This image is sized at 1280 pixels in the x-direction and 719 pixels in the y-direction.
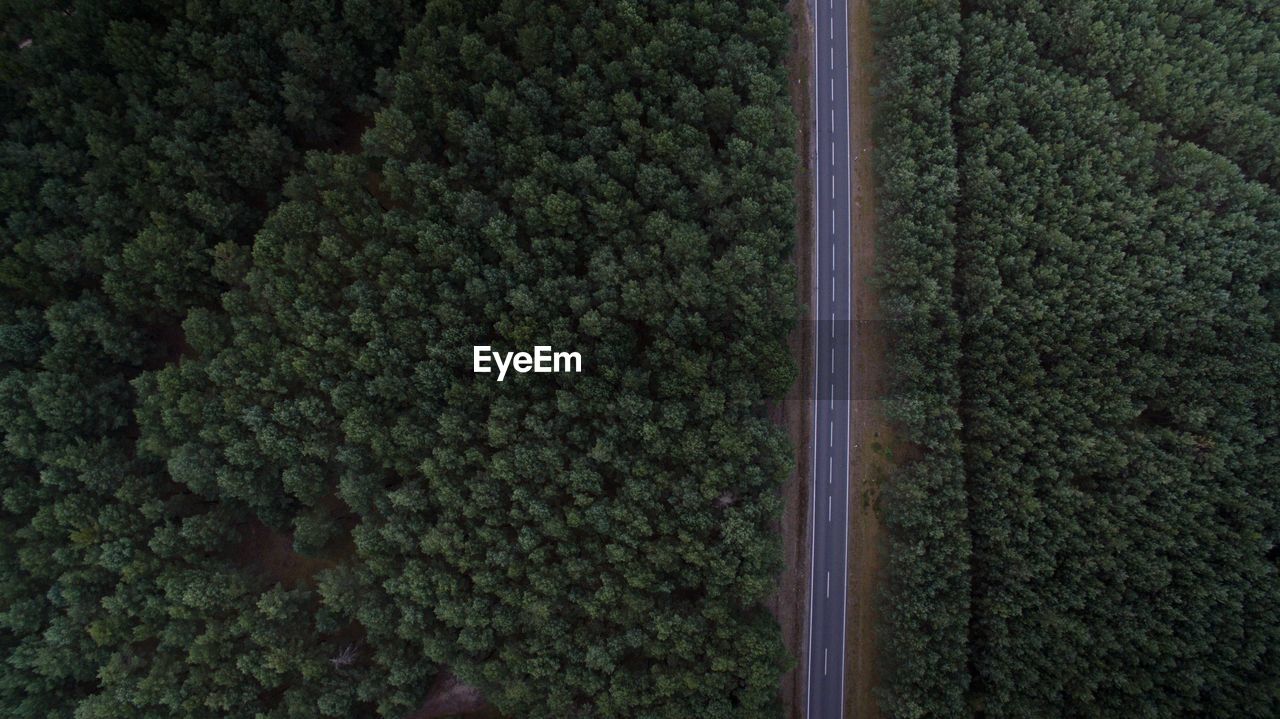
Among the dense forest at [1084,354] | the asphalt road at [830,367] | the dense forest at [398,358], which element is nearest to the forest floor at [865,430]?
the asphalt road at [830,367]

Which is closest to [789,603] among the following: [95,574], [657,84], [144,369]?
[657,84]

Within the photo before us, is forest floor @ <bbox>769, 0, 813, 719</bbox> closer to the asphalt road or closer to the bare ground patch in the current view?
the asphalt road

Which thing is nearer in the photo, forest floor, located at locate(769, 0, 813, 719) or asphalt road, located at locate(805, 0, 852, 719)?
asphalt road, located at locate(805, 0, 852, 719)

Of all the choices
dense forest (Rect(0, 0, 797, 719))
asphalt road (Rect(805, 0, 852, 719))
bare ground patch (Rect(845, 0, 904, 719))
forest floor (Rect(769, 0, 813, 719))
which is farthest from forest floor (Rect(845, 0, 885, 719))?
dense forest (Rect(0, 0, 797, 719))

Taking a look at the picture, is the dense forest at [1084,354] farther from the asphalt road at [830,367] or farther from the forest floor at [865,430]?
the asphalt road at [830,367]

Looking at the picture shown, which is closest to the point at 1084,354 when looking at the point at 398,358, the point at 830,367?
the point at 830,367

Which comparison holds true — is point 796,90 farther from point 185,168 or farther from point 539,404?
point 185,168

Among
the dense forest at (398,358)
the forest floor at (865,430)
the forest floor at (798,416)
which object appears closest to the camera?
the dense forest at (398,358)
